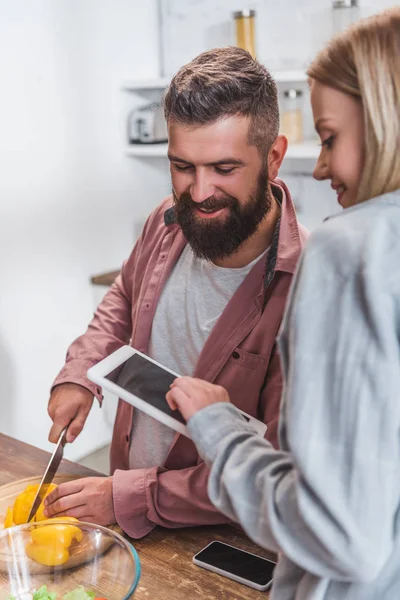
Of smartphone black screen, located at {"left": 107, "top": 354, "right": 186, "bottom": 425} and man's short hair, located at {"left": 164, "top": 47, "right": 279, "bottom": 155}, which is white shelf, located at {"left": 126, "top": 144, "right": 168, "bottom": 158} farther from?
smartphone black screen, located at {"left": 107, "top": 354, "right": 186, "bottom": 425}

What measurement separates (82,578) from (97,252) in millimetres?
2096

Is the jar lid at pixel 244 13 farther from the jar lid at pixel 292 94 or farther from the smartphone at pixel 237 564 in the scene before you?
the smartphone at pixel 237 564

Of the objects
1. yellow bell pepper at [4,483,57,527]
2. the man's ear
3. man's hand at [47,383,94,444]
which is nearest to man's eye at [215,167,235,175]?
the man's ear

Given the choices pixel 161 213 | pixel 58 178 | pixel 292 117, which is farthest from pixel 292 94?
pixel 161 213

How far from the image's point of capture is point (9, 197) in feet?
8.73

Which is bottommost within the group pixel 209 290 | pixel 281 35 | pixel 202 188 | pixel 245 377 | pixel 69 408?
pixel 69 408

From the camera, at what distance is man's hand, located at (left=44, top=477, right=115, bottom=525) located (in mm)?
1276

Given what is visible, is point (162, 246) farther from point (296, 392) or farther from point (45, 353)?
point (45, 353)

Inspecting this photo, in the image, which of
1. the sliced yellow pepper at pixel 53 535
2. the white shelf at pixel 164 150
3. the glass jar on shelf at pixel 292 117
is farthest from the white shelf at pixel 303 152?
the sliced yellow pepper at pixel 53 535

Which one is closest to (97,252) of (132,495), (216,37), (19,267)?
(19,267)

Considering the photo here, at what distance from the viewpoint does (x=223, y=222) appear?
1.38 meters

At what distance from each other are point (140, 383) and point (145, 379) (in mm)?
17

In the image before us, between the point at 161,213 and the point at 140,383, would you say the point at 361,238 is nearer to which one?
the point at 140,383

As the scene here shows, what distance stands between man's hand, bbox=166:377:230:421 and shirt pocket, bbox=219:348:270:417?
0.46 meters
